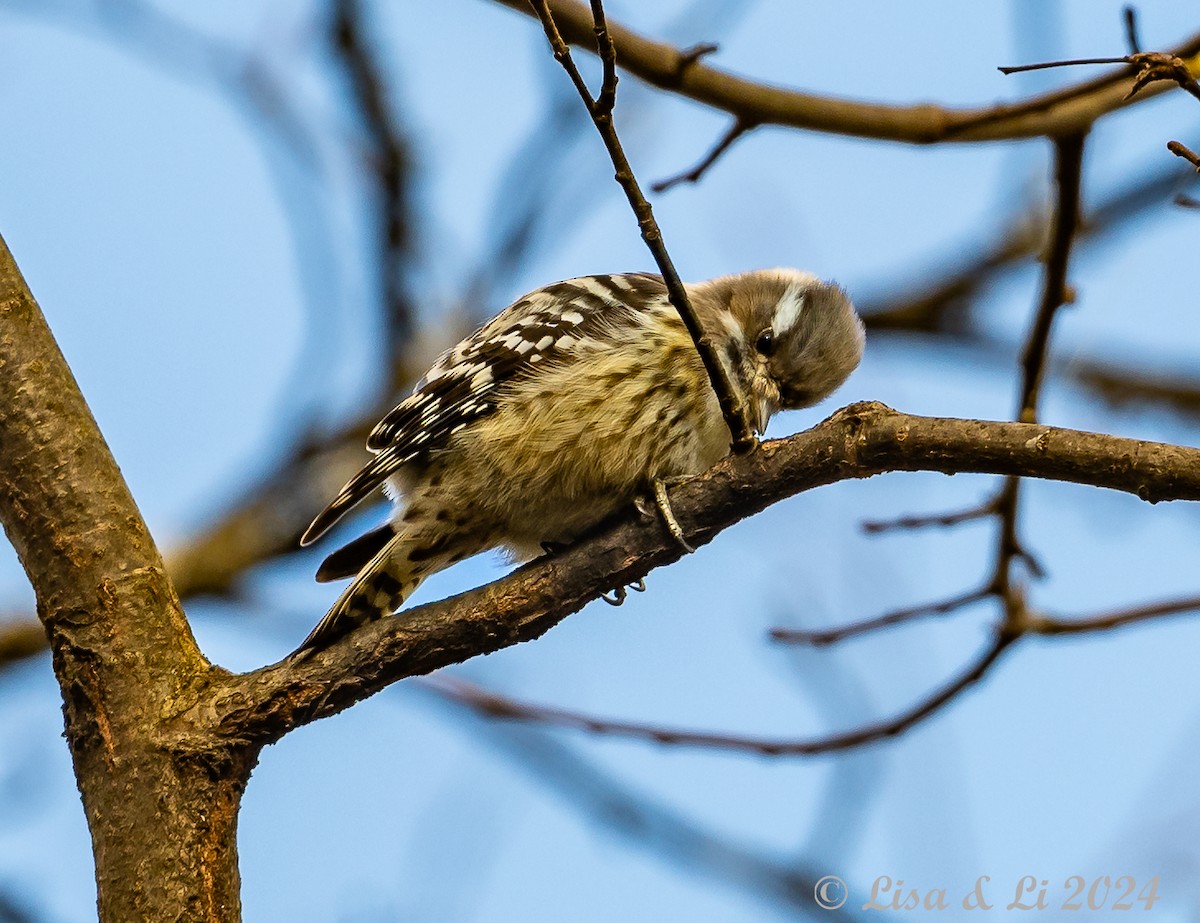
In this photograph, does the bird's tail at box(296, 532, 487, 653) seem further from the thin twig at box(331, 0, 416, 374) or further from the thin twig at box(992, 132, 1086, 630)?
the thin twig at box(331, 0, 416, 374)

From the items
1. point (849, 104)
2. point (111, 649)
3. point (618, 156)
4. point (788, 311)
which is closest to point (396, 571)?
point (111, 649)

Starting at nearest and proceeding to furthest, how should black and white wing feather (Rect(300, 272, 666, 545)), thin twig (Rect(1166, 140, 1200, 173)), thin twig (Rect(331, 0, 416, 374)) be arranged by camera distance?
thin twig (Rect(1166, 140, 1200, 173)) → black and white wing feather (Rect(300, 272, 666, 545)) → thin twig (Rect(331, 0, 416, 374))

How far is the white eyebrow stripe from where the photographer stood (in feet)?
13.1

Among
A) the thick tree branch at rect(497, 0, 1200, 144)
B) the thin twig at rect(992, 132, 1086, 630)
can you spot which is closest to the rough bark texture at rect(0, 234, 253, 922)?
the thick tree branch at rect(497, 0, 1200, 144)

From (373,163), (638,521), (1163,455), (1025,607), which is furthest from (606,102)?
(373,163)

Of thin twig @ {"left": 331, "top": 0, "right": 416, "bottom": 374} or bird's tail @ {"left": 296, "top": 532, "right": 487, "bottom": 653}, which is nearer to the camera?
bird's tail @ {"left": 296, "top": 532, "right": 487, "bottom": 653}

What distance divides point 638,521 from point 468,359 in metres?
1.27

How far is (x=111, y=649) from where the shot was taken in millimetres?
2752

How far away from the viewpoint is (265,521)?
19.7 ft

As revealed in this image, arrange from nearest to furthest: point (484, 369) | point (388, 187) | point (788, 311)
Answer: point (484, 369) → point (788, 311) → point (388, 187)

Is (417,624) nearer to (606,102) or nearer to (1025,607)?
(606,102)

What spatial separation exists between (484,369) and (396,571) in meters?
0.68

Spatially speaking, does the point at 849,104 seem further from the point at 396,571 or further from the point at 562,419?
the point at 396,571

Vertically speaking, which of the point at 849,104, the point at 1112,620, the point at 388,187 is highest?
the point at 388,187
